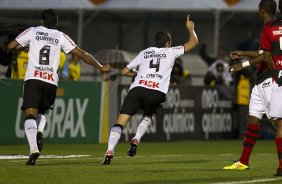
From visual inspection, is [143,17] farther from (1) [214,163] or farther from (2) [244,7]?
(1) [214,163]

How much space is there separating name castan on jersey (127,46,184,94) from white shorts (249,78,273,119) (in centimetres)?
212

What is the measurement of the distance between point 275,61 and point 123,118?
9.69 feet

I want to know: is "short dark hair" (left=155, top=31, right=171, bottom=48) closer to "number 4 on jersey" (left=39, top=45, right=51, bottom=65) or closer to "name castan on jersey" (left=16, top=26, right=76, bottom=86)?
"name castan on jersey" (left=16, top=26, right=76, bottom=86)

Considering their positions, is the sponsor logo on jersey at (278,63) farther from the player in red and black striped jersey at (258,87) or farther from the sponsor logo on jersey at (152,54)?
the sponsor logo on jersey at (152,54)

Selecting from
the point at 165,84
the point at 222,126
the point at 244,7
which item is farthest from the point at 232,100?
the point at 165,84

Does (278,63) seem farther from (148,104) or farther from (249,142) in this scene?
(148,104)

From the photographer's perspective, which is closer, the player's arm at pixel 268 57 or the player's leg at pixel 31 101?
the player's arm at pixel 268 57

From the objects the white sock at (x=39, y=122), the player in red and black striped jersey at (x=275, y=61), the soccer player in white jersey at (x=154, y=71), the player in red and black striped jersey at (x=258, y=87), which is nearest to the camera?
the player in red and black striped jersey at (x=275, y=61)

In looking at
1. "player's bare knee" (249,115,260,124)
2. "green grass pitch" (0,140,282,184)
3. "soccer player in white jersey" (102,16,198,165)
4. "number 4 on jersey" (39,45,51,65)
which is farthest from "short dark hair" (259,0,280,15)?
"number 4 on jersey" (39,45,51,65)

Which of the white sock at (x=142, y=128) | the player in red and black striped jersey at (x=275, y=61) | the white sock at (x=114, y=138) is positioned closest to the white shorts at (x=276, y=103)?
the player in red and black striped jersey at (x=275, y=61)

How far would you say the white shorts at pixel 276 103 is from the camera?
536 inches

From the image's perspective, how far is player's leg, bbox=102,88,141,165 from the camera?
15.1m

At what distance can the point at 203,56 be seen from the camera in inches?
1226

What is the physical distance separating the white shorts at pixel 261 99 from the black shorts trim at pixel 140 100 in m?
2.05
